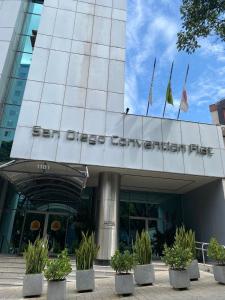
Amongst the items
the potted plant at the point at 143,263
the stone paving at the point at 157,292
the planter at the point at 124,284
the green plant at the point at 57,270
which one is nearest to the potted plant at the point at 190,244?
the stone paving at the point at 157,292

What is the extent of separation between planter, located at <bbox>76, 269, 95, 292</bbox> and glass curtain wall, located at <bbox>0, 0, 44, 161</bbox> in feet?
34.1

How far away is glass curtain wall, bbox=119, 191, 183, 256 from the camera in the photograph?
60.3 ft

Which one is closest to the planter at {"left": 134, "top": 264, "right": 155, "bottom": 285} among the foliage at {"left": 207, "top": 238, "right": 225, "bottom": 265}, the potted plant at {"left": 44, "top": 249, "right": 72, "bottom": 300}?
the foliage at {"left": 207, "top": 238, "right": 225, "bottom": 265}

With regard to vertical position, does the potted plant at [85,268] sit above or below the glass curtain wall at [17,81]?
below

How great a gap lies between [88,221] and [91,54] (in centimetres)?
1087

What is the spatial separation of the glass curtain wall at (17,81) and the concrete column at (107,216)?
6.53 meters

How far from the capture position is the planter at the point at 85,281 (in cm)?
830

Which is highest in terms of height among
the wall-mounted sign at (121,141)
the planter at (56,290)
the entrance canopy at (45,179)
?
the wall-mounted sign at (121,141)

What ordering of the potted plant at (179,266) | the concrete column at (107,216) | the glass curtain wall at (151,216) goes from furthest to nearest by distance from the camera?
1. the glass curtain wall at (151,216)
2. the concrete column at (107,216)
3. the potted plant at (179,266)

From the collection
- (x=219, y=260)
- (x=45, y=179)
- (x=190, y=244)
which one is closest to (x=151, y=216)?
(x=45, y=179)

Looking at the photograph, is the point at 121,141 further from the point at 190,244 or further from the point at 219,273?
the point at 219,273

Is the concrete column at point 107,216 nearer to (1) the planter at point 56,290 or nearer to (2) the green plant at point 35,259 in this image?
(2) the green plant at point 35,259

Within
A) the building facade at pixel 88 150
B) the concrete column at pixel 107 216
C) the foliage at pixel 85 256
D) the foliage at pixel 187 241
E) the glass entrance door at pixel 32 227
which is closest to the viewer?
the foliage at pixel 85 256

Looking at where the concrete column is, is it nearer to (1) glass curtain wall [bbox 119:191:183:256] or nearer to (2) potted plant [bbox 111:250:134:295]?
(1) glass curtain wall [bbox 119:191:183:256]
